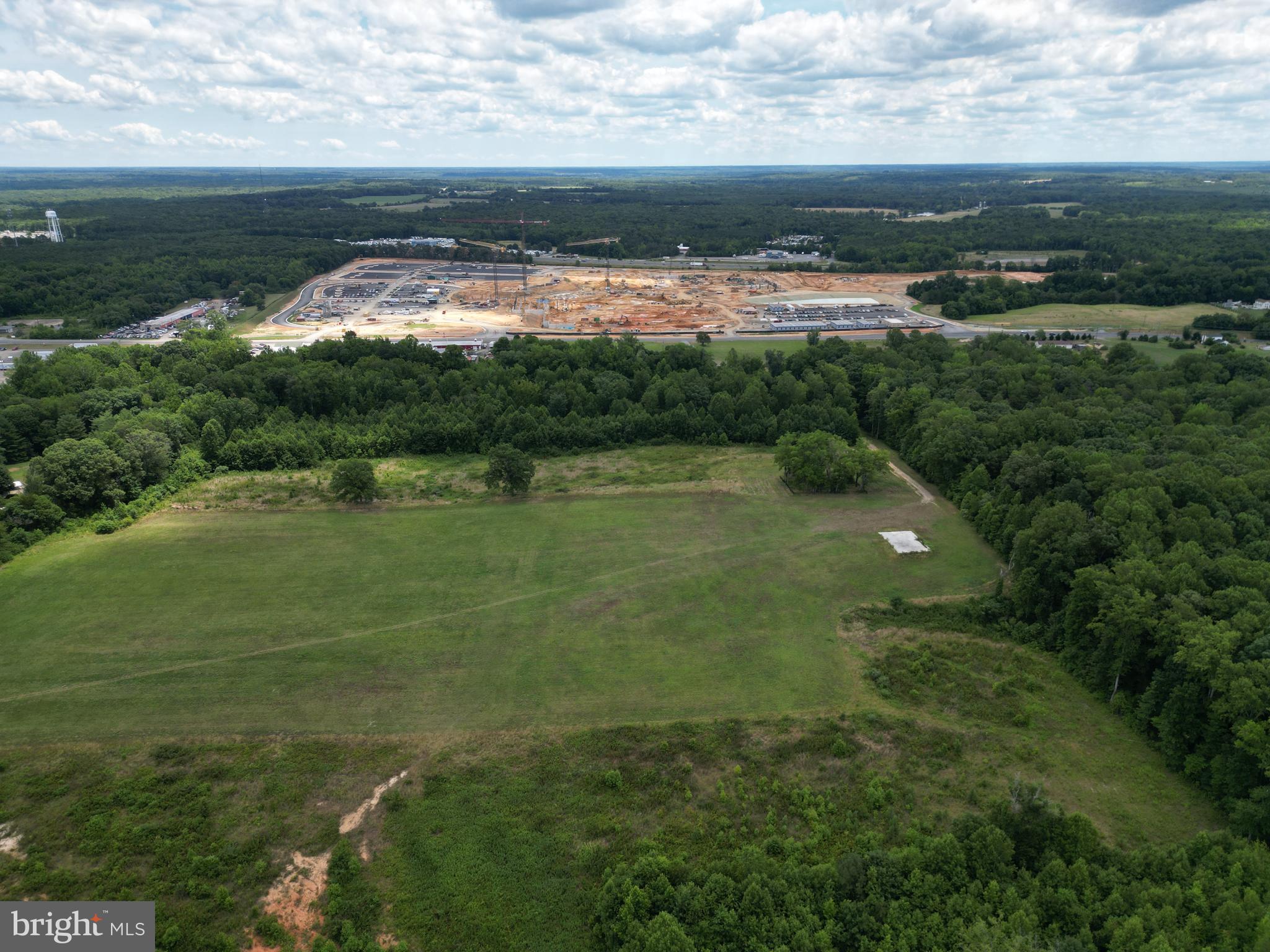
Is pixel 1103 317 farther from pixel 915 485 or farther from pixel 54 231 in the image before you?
pixel 54 231

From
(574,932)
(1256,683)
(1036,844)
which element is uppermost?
(1256,683)

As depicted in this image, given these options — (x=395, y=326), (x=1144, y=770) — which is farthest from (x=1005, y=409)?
(x=395, y=326)

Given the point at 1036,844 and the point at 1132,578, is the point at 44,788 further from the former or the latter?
the point at 1132,578

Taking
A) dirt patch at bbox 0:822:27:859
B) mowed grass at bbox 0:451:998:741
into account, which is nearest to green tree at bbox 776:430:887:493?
mowed grass at bbox 0:451:998:741

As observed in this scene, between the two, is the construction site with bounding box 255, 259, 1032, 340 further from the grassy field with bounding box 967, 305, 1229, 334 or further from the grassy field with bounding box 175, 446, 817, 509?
the grassy field with bounding box 175, 446, 817, 509

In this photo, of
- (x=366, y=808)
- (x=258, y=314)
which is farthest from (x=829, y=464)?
(x=258, y=314)

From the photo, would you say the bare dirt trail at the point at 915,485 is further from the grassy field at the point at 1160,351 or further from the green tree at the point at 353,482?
the grassy field at the point at 1160,351
